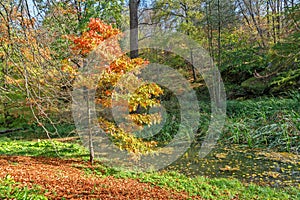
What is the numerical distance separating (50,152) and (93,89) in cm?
181

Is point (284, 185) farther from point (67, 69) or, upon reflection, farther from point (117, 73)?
point (67, 69)

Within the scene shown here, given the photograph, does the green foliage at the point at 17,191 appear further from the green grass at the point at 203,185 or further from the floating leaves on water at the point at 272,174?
the floating leaves on water at the point at 272,174

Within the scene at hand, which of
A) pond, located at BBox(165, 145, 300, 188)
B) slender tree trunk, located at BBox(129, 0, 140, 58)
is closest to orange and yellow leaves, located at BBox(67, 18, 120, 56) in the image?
pond, located at BBox(165, 145, 300, 188)

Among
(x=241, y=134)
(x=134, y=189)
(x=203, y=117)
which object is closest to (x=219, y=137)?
(x=241, y=134)

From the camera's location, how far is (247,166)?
435 centimetres

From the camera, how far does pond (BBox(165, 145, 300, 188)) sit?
3.79 m

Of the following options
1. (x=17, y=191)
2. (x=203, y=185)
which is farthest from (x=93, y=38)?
(x=203, y=185)

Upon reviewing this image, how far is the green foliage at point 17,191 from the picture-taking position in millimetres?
1984

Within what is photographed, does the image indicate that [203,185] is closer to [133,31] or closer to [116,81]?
[116,81]

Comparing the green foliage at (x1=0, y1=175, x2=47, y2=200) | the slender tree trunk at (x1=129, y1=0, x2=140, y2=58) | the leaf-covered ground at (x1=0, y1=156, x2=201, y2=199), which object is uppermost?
the slender tree trunk at (x1=129, y1=0, x2=140, y2=58)

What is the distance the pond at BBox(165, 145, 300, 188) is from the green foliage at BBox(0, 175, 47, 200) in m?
2.50

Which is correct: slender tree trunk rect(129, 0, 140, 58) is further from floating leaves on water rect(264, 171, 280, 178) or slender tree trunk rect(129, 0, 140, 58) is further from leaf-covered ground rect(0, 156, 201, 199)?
floating leaves on water rect(264, 171, 280, 178)

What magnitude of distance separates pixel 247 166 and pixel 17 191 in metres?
3.64

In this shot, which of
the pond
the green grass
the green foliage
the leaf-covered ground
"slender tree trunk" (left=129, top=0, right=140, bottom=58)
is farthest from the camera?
"slender tree trunk" (left=129, top=0, right=140, bottom=58)
